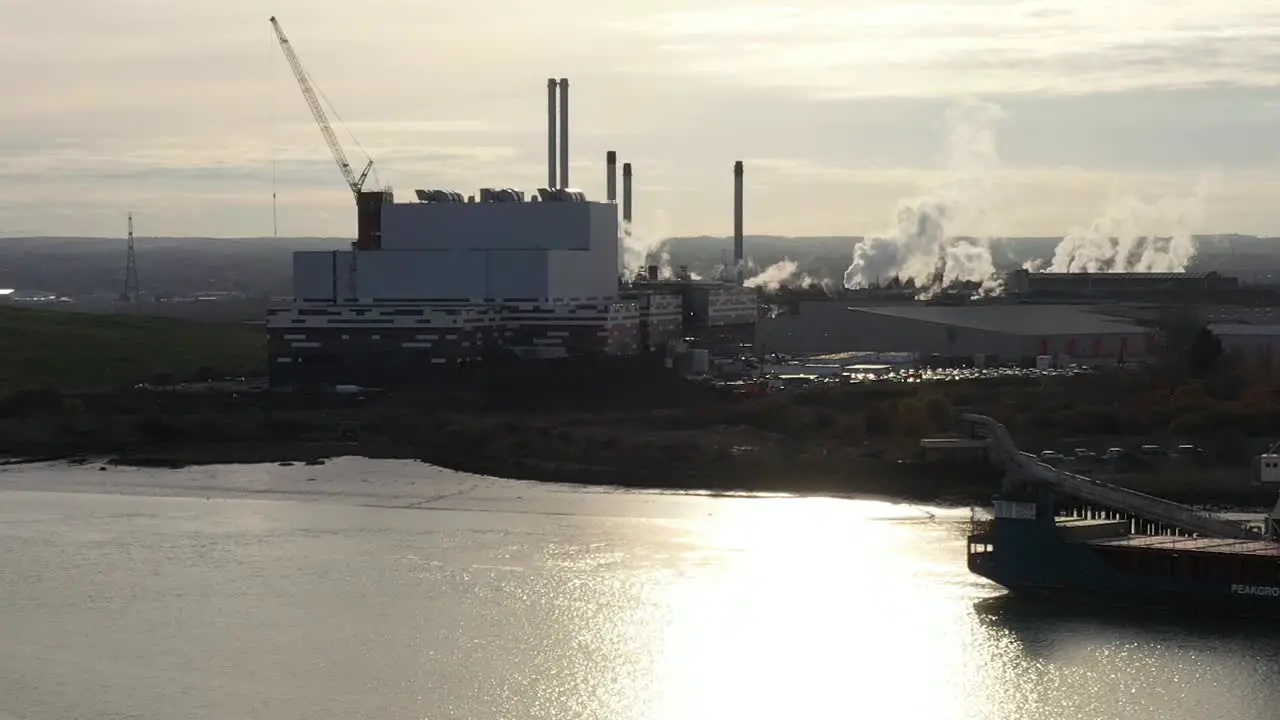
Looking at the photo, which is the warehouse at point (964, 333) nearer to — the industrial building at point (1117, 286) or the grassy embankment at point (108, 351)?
the industrial building at point (1117, 286)

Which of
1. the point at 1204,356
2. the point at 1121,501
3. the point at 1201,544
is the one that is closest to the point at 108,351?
the point at 1204,356

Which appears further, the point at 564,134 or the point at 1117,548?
the point at 564,134

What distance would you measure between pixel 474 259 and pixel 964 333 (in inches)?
580

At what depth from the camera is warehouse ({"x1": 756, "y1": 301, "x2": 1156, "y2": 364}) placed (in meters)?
61.1

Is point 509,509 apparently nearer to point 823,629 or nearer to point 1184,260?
point 823,629

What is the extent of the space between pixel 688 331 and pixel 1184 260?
5200cm

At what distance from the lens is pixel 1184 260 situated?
358 ft

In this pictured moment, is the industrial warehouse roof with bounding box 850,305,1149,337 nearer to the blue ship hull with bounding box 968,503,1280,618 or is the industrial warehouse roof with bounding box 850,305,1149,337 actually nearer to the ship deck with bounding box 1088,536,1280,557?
the ship deck with bounding box 1088,536,1280,557

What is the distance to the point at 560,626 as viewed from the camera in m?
25.8

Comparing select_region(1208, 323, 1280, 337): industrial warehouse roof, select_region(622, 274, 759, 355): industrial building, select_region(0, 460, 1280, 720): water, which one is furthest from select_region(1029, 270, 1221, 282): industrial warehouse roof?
select_region(0, 460, 1280, 720): water

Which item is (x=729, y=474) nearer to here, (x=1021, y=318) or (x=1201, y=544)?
(x=1201, y=544)

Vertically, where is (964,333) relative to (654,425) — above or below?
above

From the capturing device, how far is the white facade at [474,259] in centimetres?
5762

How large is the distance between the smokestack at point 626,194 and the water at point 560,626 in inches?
1603
